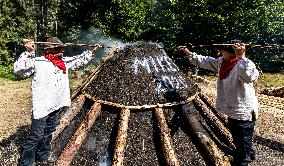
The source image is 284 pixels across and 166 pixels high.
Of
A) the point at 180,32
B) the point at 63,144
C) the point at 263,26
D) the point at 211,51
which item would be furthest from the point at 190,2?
the point at 63,144

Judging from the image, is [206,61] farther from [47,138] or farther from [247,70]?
[47,138]

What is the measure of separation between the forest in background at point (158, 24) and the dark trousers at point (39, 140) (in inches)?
442

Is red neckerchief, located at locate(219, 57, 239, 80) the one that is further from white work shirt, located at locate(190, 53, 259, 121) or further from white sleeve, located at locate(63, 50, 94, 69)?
white sleeve, located at locate(63, 50, 94, 69)

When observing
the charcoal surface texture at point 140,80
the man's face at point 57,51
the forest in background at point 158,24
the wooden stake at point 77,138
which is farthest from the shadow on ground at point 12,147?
the forest in background at point 158,24

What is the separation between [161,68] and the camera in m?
5.94

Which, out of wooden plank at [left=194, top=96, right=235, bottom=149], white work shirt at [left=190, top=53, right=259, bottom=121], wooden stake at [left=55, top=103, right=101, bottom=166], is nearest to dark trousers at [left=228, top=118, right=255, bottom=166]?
white work shirt at [left=190, top=53, right=259, bottom=121]

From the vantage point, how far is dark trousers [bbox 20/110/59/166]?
17.1ft

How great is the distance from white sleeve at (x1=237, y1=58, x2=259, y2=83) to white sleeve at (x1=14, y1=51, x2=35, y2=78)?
2959 millimetres

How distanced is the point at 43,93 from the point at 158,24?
50.4 feet

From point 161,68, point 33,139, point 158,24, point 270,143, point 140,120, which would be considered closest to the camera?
point 33,139

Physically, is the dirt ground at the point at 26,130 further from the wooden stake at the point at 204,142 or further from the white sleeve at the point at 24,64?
the white sleeve at the point at 24,64

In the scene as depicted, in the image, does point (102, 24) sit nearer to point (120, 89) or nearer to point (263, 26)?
point (263, 26)

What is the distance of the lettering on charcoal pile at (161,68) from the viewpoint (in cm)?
583

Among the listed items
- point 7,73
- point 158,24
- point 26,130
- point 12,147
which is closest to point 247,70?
point 12,147
